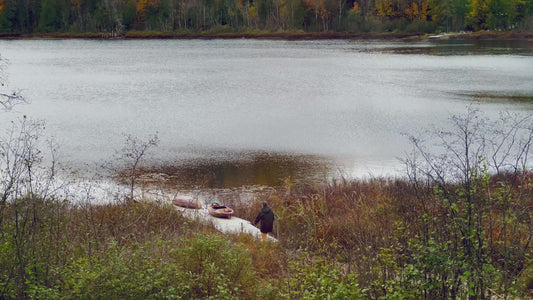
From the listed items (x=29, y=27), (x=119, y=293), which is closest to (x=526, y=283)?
(x=119, y=293)

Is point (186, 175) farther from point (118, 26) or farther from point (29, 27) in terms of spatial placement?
point (29, 27)

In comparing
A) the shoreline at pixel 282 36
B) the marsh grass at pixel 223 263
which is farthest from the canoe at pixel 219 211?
the shoreline at pixel 282 36

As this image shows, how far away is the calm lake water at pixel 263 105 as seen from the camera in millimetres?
22531

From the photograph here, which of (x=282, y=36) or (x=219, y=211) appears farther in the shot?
(x=282, y=36)

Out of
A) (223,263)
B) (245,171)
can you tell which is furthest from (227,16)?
(223,263)

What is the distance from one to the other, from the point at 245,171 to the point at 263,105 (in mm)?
14150

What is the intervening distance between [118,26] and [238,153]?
103 metres

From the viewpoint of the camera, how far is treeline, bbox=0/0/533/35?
11100 cm

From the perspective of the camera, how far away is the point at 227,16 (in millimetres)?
119188

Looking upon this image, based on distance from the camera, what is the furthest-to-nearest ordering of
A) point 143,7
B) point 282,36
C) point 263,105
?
point 143,7, point 282,36, point 263,105

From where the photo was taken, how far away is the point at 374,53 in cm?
7125

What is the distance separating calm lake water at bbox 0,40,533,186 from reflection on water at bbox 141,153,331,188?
0.19 ft

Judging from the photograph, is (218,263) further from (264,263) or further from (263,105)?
(263,105)

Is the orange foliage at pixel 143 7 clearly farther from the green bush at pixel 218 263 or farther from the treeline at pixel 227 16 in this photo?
the green bush at pixel 218 263
